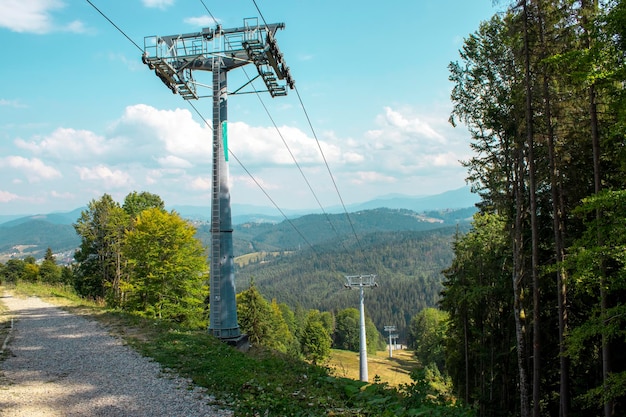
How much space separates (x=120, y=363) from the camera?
35.4 feet

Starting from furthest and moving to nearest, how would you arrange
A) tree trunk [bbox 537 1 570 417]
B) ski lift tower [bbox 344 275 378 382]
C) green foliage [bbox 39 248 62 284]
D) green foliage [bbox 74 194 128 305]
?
green foliage [bbox 39 248 62 284], green foliage [bbox 74 194 128 305], ski lift tower [bbox 344 275 378 382], tree trunk [bbox 537 1 570 417]

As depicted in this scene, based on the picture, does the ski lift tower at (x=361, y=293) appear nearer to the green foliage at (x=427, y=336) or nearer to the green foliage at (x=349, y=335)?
the green foliage at (x=427, y=336)

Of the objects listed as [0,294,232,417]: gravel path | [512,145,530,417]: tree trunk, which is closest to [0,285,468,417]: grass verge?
[0,294,232,417]: gravel path

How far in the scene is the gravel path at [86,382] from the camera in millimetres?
7630

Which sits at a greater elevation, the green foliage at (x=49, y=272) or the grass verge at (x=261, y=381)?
the grass verge at (x=261, y=381)

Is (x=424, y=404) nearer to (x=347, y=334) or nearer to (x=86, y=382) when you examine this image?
(x=86, y=382)

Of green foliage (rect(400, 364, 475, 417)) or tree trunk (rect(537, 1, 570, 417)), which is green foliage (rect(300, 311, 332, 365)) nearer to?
tree trunk (rect(537, 1, 570, 417))

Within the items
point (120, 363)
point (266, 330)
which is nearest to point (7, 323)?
point (120, 363)

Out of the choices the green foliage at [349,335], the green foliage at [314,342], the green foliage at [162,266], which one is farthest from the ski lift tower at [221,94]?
the green foliage at [349,335]

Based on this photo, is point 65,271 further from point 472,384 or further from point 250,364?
point 250,364

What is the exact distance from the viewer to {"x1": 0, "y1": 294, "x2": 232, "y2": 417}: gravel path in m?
7.63

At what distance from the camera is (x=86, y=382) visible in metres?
9.20

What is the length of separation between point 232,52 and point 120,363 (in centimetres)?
976

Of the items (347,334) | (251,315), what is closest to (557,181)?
(251,315)
